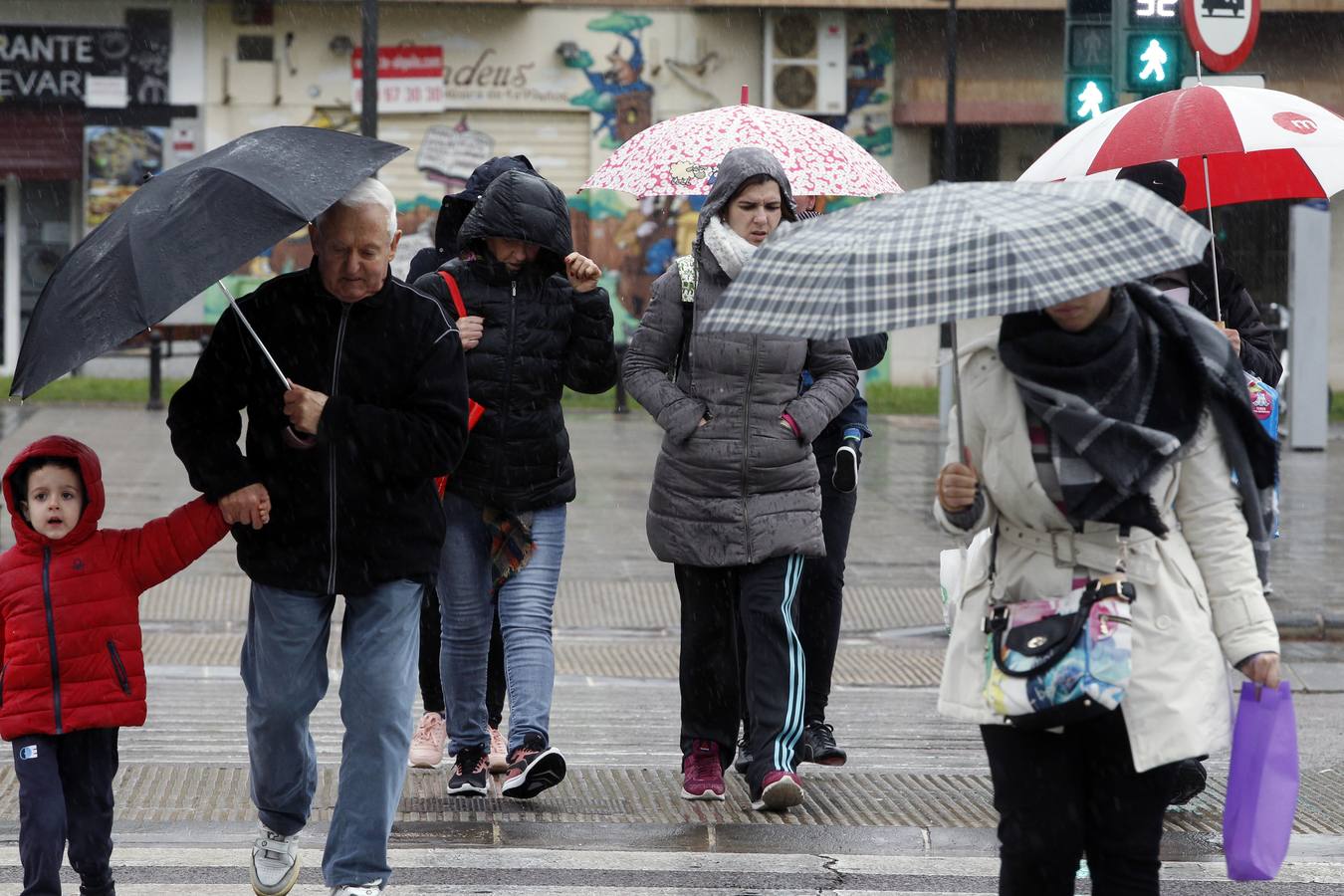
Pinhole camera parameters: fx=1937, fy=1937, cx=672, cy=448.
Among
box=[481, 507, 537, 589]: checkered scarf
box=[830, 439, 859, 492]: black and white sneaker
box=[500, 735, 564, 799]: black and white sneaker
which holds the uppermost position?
box=[830, 439, 859, 492]: black and white sneaker

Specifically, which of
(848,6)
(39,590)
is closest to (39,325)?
(39,590)

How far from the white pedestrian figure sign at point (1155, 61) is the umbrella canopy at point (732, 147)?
158 inches

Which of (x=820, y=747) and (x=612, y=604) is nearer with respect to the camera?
(x=820, y=747)

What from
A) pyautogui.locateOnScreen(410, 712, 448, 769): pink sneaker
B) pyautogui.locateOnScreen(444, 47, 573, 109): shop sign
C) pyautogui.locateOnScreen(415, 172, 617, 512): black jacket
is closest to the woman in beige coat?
pyautogui.locateOnScreen(415, 172, 617, 512): black jacket

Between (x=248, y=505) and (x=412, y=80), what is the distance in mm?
23087

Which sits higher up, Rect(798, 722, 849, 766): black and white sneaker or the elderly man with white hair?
the elderly man with white hair

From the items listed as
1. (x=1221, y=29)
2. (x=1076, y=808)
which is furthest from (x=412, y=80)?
(x=1076, y=808)

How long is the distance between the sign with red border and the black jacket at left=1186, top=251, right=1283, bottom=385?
3827 mm

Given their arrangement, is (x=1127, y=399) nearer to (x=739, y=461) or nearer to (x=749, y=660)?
(x=739, y=461)

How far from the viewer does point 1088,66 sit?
10.9m

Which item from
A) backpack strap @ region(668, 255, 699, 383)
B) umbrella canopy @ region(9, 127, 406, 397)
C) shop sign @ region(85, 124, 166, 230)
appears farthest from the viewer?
shop sign @ region(85, 124, 166, 230)

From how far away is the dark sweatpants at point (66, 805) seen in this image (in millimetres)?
4207

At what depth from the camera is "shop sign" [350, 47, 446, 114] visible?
26609mm

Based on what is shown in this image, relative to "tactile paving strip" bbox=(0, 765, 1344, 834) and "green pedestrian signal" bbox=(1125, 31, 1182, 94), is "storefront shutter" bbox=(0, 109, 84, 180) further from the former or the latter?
"tactile paving strip" bbox=(0, 765, 1344, 834)
